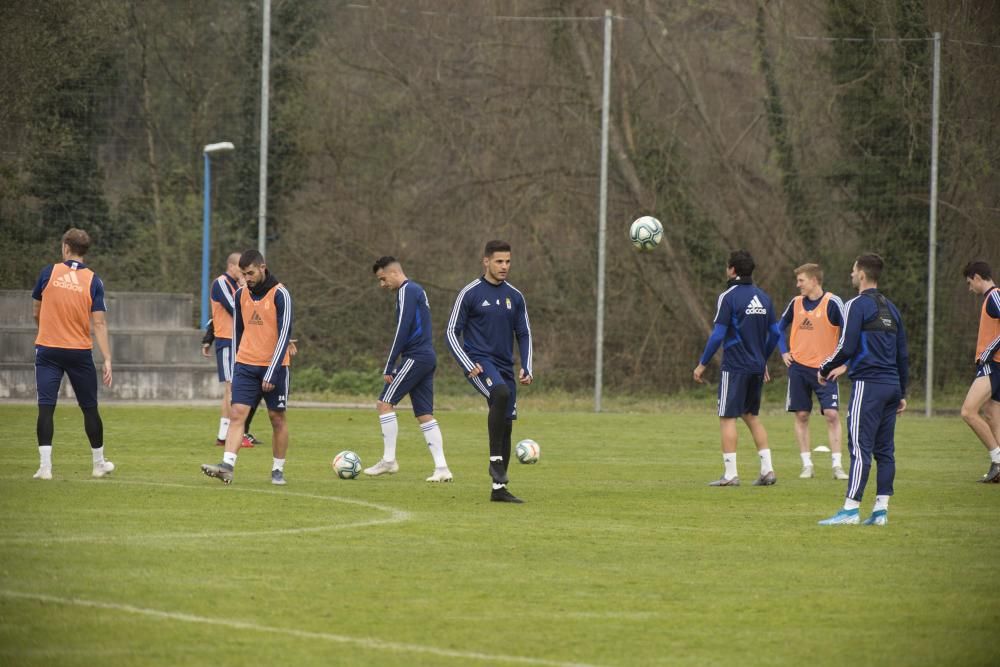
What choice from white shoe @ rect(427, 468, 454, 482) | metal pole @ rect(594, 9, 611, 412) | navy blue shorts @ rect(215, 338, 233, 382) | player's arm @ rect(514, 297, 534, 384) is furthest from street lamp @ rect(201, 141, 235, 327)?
player's arm @ rect(514, 297, 534, 384)

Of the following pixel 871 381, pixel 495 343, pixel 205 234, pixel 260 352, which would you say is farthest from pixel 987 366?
pixel 205 234

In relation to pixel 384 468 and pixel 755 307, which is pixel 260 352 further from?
pixel 755 307

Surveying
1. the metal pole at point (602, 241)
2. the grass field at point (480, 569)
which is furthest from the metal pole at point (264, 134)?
the grass field at point (480, 569)

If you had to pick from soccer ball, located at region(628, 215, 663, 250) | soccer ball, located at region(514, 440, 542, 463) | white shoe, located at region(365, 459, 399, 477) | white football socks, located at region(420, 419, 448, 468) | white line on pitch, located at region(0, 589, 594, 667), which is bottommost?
white shoe, located at region(365, 459, 399, 477)

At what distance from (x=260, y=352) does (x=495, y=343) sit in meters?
2.17

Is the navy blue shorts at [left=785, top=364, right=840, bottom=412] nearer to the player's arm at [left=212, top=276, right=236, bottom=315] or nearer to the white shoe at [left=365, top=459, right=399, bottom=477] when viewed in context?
the white shoe at [left=365, top=459, right=399, bottom=477]

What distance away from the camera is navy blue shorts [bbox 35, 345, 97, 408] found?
509 inches

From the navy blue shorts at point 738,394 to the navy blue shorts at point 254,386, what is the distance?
4.32m

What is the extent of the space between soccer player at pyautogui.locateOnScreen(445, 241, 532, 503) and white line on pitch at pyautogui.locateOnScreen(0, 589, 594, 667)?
530 cm

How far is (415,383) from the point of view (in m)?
14.2

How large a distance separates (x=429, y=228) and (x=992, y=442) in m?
14.2

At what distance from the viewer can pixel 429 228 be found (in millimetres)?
27125

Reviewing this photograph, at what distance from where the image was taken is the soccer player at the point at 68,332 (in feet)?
42.3

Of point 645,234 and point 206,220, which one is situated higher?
point 206,220
